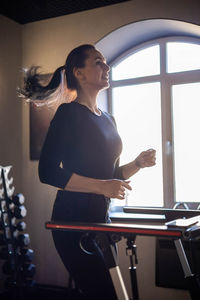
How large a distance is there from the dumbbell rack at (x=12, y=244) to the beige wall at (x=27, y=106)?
0.50 m

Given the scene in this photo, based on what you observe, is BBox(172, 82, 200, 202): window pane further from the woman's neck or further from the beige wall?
the woman's neck

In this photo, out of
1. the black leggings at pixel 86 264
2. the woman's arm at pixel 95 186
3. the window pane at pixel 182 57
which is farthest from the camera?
the window pane at pixel 182 57

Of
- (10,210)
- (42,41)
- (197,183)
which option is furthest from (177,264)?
(42,41)

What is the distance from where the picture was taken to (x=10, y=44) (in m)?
3.87

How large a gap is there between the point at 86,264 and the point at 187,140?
7.87 feet

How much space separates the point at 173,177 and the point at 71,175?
222 cm

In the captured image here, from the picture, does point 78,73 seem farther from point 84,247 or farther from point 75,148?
point 84,247

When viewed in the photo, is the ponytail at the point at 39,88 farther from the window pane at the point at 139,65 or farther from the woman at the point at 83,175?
the window pane at the point at 139,65

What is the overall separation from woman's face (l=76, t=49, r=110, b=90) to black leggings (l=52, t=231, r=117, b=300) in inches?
28.0

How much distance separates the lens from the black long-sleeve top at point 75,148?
149 centimetres

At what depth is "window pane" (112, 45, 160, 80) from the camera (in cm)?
373

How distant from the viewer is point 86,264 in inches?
54.4

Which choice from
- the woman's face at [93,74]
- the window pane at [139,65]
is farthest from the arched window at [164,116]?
the woman's face at [93,74]

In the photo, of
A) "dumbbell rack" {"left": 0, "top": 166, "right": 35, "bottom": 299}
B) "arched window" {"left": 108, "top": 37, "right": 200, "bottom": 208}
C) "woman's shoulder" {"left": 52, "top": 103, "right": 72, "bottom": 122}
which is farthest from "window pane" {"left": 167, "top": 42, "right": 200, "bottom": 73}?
"woman's shoulder" {"left": 52, "top": 103, "right": 72, "bottom": 122}
